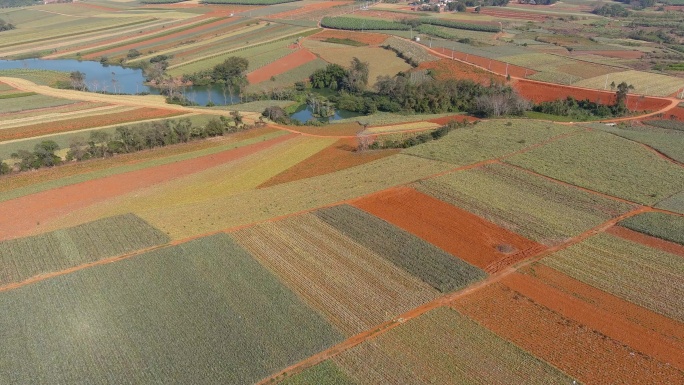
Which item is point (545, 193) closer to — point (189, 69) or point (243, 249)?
point (243, 249)

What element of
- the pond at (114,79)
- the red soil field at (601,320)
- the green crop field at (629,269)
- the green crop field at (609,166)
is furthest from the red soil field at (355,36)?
the red soil field at (601,320)

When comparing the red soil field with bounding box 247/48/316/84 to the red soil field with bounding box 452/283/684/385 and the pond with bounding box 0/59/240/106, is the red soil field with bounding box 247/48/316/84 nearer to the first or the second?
the pond with bounding box 0/59/240/106

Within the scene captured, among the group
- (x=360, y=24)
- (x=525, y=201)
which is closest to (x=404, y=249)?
(x=525, y=201)

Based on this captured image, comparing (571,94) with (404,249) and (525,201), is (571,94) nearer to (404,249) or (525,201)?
(525,201)

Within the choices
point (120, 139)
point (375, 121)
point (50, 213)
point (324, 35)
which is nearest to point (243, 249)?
point (50, 213)

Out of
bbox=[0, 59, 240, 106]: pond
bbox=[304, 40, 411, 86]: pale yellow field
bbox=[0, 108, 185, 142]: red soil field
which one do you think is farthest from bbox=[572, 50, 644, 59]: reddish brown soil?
bbox=[0, 108, 185, 142]: red soil field

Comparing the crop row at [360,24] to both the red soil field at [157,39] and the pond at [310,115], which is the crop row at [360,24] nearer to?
the red soil field at [157,39]
